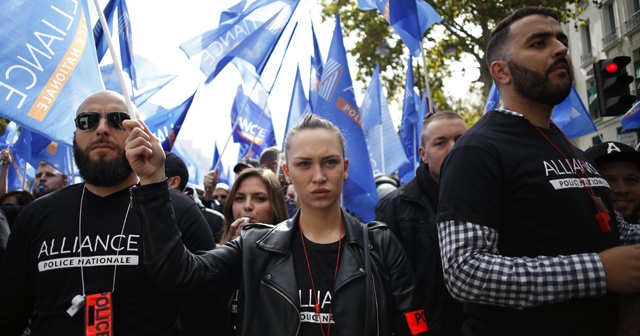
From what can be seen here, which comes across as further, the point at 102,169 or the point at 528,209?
the point at 102,169

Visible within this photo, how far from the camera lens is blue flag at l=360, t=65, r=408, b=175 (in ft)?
33.5

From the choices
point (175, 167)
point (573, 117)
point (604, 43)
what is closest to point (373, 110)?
point (573, 117)

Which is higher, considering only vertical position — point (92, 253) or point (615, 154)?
point (615, 154)

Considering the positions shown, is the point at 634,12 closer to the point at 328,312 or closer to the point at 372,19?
the point at 372,19

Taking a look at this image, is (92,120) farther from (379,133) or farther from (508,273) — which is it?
(379,133)

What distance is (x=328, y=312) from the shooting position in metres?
2.34

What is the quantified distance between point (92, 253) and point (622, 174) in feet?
10.9

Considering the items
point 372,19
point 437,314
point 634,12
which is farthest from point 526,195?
point 634,12

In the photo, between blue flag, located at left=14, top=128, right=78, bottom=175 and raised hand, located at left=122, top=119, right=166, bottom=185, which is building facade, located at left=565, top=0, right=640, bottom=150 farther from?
raised hand, located at left=122, top=119, right=166, bottom=185

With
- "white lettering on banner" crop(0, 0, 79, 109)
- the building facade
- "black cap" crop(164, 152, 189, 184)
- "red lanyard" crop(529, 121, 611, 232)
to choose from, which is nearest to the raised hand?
"white lettering on banner" crop(0, 0, 79, 109)

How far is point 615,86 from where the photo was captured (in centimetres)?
596

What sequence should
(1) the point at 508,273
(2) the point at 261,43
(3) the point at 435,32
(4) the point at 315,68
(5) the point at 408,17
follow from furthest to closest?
(3) the point at 435,32 → (4) the point at 315,68 → (2) the point at 261,43 → (5) the point at 408,17 → (1) the point at 508,273

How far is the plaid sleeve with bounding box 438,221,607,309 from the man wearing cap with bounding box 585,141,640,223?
2029mm

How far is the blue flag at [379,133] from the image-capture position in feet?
33.5
